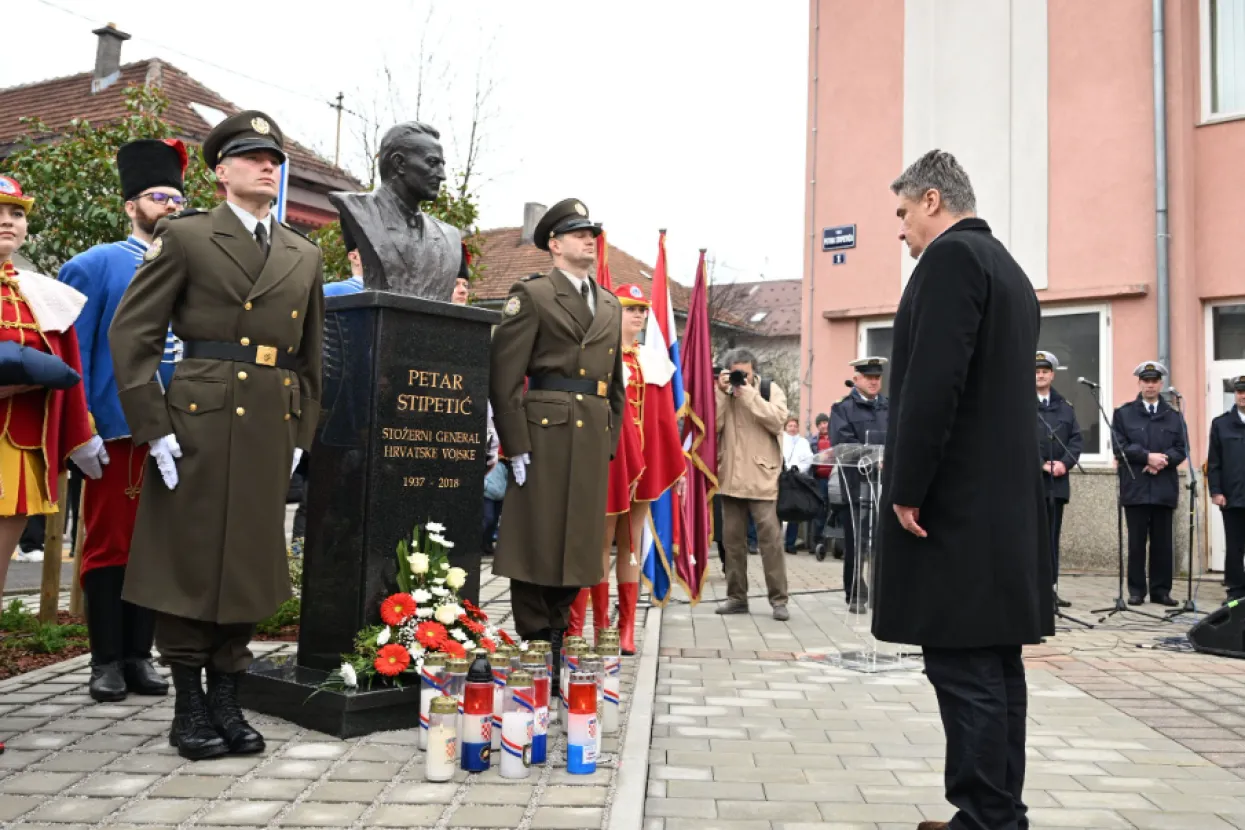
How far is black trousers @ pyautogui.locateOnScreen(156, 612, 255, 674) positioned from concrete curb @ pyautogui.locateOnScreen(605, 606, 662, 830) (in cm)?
154

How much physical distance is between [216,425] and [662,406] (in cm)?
362

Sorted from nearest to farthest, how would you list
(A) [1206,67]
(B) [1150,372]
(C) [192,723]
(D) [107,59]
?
(C) [192,723] < (B) [1150,372] < (A) [1206,67] < (D) [107,59]

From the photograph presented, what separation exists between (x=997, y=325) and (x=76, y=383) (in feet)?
11.5

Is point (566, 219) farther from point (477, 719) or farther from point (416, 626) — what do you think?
point (477, 719)

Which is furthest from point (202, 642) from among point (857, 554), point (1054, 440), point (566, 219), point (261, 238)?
point (1054, 440)

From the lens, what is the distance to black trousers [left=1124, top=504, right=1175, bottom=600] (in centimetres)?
1016

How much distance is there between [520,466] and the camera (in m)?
5.18

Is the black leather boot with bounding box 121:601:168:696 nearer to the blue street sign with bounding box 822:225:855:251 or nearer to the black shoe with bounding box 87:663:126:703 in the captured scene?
Result: the black shoe with bounding box 87:663:126:703

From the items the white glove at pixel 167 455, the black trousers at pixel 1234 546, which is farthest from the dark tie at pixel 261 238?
the black trousers at pixel 1234 546

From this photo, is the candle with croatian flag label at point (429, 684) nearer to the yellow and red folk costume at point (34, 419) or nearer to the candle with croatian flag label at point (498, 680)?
the candle with croatian flag label at point (498, 680)

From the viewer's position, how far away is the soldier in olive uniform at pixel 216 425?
13.1ft

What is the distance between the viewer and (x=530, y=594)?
17.4 ft

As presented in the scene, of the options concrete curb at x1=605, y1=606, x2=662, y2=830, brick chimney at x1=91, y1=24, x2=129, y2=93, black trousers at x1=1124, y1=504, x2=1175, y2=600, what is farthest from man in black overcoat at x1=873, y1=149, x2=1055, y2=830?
brick chimney at x1=91, y1=24, x2=129, y2=93

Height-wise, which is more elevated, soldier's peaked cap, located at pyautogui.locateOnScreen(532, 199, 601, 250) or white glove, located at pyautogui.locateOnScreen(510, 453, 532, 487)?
soldier's peaked cap, located at pyautogui.locateOnScreen(532, 199, 601, 250)
